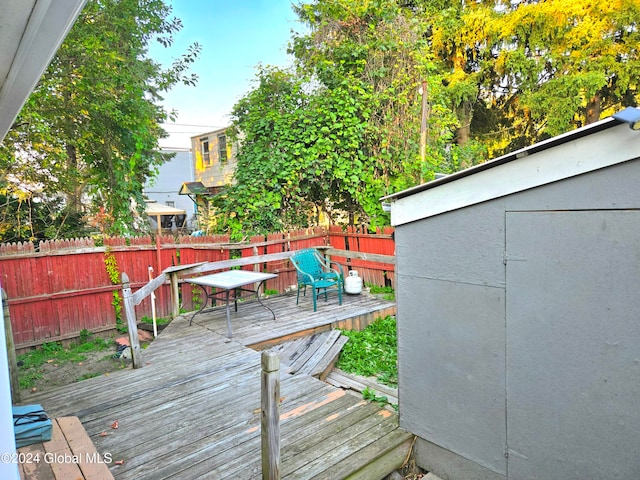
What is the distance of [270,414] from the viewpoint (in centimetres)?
200

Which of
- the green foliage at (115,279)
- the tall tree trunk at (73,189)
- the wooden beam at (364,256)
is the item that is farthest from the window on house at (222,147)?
the green foliage at (115,279)

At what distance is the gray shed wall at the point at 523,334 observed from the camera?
1.88 m

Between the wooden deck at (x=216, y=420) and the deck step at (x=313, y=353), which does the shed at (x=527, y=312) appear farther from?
the deck step at (x=313, y=353)

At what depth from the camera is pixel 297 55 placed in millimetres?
8289

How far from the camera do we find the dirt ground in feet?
14.8

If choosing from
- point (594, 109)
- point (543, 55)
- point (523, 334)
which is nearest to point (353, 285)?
point (523, 334)

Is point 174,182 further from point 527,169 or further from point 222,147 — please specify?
point 527,169

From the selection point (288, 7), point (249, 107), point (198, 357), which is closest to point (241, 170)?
point (249, 107)

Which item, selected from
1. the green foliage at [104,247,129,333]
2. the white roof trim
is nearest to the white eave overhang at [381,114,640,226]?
the white roof trim

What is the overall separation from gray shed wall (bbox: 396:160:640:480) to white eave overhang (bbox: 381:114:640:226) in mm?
55

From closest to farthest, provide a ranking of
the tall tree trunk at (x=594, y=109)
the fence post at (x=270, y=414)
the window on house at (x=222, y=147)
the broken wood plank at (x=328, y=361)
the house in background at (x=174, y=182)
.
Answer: the fence post at (x=270, y=414), the broken wood plank at (x=328, y=361), the tall tree trunk at (x=594, y=109), the window on house at (x=222, y=147), the house in background at (x=174, y=182)

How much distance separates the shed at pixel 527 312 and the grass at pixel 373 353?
1444 millimetres

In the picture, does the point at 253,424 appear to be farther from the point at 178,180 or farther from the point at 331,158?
the point at 178,180

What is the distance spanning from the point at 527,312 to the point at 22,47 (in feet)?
8.80
